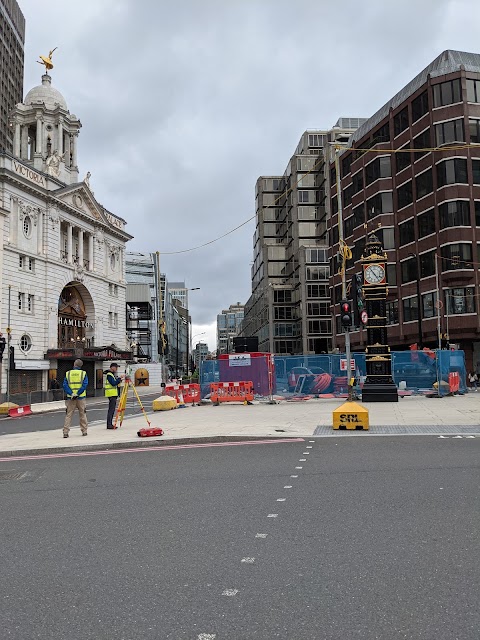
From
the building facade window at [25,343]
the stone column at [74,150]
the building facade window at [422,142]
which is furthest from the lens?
the stone column at [74,150]

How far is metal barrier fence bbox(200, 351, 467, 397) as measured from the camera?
27.2 metres

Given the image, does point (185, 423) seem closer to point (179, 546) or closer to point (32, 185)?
point (179, 546)

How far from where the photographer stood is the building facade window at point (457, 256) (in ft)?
155

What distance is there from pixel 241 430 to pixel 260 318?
9185 cm

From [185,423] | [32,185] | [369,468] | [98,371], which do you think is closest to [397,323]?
[98,371]

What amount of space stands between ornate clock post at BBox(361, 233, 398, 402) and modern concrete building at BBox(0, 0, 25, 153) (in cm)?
8568

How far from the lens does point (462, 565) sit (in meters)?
4.51

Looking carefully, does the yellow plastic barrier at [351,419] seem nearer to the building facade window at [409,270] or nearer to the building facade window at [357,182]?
the building facade window at [409,270]

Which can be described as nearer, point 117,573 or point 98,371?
point 117,573

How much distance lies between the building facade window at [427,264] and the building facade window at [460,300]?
8.67ft

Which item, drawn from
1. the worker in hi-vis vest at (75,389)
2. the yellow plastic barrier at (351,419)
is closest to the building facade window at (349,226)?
the yellow plastic barrier at (351,419)

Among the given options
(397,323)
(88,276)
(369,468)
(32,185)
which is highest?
(32,185)

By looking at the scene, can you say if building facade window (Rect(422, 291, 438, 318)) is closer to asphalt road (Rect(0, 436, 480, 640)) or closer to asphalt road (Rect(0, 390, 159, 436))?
asphalt road (Rect(0, 390, 159, 436))

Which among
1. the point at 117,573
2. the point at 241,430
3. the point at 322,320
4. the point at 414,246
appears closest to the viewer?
the point at 117,573
